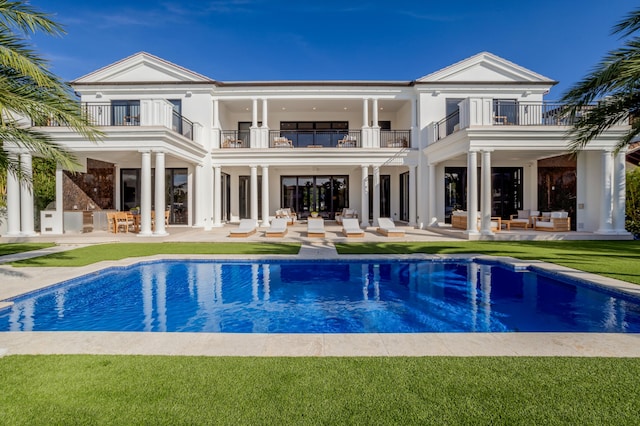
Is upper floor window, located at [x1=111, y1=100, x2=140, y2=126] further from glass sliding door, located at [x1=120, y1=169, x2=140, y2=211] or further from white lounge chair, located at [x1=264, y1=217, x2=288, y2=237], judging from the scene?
white lounge chair, located at [x1=264, y1=217, x2=288, y2=237]

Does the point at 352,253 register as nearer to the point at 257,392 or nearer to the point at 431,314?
the point at 431,314

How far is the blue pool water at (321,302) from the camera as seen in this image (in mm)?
4984

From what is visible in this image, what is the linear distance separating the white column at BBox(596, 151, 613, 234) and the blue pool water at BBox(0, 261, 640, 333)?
841 centimetres

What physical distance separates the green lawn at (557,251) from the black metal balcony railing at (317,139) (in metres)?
8.08

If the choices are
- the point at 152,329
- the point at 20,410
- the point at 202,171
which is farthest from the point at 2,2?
the point at 202,171

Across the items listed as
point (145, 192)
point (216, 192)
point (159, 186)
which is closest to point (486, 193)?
point (159, 186)

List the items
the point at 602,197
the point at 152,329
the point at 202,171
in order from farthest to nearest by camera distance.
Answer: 1. the point at 202,171
2. the point at 602,197
3. the point at 152,329

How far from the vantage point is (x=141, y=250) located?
10500mm

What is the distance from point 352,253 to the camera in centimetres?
1005

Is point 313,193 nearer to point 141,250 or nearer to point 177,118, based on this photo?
point 177,118

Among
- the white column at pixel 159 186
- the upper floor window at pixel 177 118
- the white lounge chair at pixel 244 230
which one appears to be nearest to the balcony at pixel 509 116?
the white lounge chair at pixel 244 230

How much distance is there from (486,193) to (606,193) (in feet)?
16.4

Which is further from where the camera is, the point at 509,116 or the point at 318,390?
the point at 509,116

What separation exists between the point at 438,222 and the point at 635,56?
1253 cm
